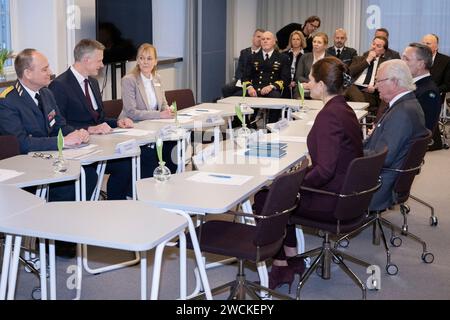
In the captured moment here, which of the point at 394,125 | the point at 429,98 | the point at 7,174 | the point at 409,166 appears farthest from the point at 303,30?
the point at 7,174

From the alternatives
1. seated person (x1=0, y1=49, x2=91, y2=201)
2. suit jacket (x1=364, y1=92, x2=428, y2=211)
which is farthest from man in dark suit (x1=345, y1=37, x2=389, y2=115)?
seated person (x1=0, y1=49, x2=91, y2=201)

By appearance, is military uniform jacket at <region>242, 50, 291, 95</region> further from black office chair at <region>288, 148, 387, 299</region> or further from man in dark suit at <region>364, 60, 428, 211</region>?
black office chair at <region>288, 148, 387, 299</region>

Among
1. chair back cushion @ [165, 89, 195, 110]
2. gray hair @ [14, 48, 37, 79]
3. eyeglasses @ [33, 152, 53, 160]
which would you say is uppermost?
gray hair @ [14, 48, 37, 79]

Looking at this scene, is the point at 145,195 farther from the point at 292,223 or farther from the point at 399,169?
the point at 399,169

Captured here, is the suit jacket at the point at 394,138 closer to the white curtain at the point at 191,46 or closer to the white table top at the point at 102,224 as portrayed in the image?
the white table top at the point at 102,224

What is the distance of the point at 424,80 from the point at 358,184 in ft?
6.88

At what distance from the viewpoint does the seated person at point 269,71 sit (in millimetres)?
8656

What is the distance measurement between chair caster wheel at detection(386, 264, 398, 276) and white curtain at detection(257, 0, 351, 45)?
285 inches

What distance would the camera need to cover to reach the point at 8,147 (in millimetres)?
4211

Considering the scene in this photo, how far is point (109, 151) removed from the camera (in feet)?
14.4

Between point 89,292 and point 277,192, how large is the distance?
1.46 meters

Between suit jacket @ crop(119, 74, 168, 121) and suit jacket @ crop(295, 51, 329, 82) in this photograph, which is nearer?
suit jacket @ crop(119, 74, 168, 121)

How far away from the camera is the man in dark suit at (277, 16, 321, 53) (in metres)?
10.1

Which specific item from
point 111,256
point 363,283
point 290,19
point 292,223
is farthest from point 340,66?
point 290,19
